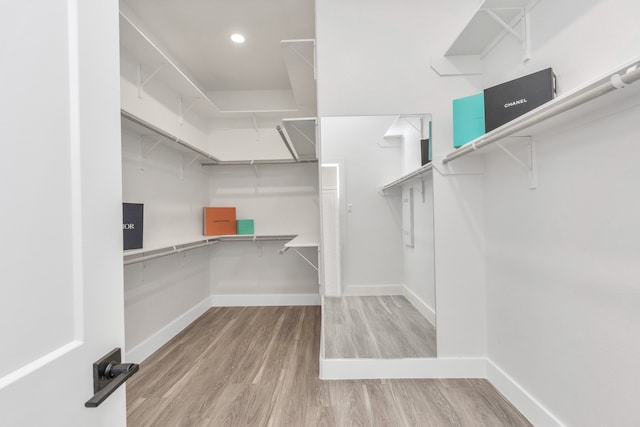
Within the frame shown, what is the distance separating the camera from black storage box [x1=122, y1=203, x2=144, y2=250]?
1.88m

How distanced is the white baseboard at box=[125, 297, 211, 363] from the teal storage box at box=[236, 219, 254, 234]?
0.89m

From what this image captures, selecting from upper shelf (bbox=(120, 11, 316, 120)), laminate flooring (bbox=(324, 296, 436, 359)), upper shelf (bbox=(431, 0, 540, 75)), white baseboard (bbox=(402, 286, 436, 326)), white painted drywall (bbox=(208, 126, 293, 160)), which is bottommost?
laminate flooring (bbox=(324, 296, 436, 359))

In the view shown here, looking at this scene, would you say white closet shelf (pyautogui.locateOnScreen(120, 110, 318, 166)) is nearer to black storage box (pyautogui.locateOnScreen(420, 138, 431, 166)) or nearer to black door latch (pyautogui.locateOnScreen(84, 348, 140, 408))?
black storage box (pyautogui.locateOnScreen(420, 138, 431, 166))

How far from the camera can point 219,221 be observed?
326 cm

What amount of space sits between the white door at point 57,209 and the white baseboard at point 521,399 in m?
1.77

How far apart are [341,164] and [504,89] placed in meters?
1.01

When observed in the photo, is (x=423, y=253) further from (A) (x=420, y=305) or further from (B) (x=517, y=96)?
(B) (x=517, y=96)

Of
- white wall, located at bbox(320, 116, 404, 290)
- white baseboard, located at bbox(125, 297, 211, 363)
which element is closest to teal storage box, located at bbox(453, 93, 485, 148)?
white wall, located at bbox(320, 116, 404, 290)

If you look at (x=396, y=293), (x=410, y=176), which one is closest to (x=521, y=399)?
(x=396, y=293)

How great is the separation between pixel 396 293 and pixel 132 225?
6.04 feet

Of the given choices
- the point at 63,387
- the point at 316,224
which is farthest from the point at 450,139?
the point at 63,387

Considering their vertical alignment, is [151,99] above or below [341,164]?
above

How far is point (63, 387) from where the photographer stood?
450mm

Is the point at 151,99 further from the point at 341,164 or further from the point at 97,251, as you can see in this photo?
the point at 97,251
